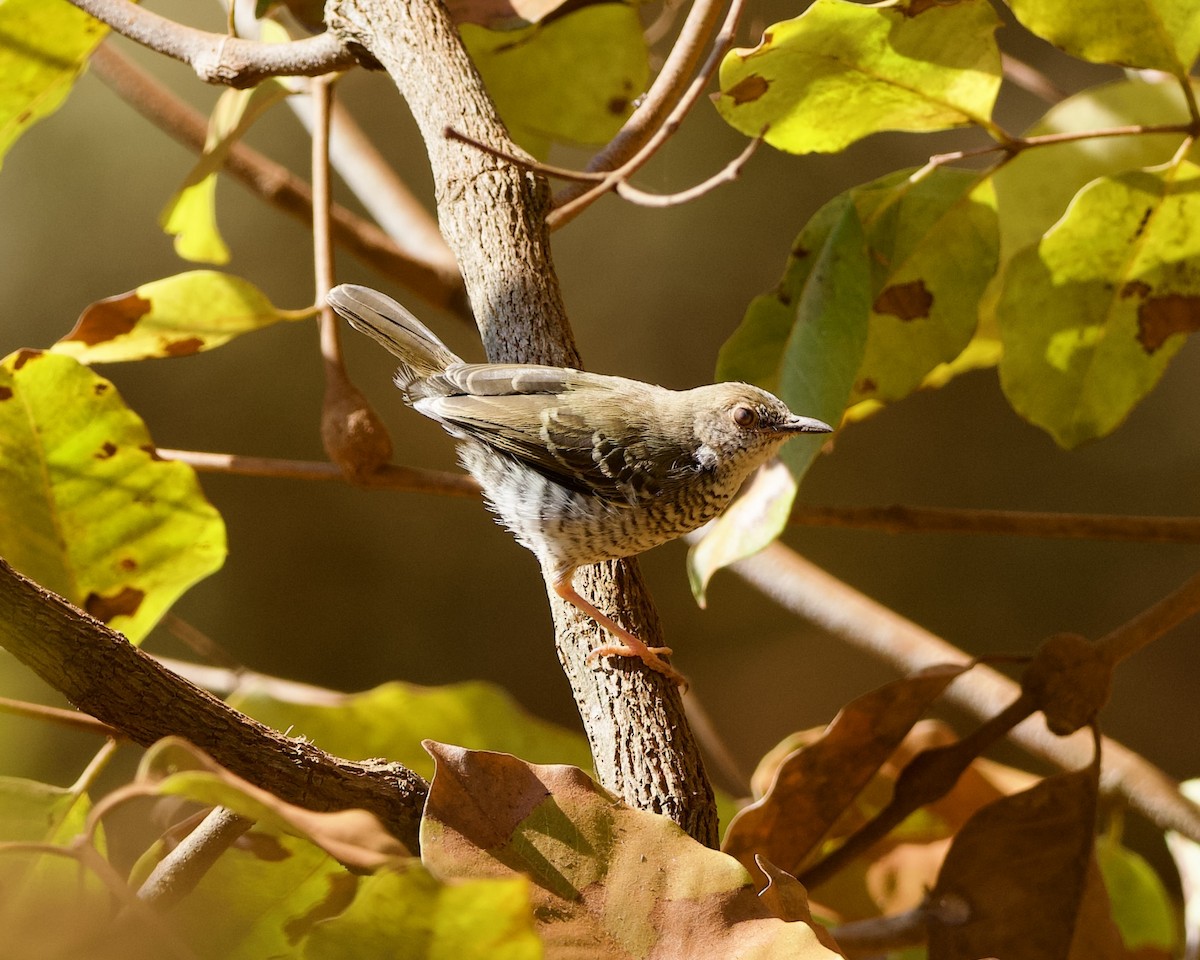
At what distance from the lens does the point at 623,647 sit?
3.13 feet

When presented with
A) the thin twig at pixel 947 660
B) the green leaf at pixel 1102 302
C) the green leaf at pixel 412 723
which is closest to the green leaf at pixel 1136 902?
the thin twig at pixel 947 660

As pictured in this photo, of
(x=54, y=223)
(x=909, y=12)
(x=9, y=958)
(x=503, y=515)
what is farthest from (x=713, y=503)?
(x=54, y=223)

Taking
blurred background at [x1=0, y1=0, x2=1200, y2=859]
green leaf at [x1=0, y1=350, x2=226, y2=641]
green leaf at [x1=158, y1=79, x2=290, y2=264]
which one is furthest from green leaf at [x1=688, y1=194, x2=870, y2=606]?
blurred background at [x1=0, y1=0, x2=1200, y2=859]

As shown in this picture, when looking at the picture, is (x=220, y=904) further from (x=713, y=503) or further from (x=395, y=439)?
(x=395, y=439)

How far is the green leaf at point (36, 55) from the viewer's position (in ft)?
3.78

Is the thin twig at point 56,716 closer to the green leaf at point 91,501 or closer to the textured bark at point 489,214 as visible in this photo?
the green leaf at point 91,501

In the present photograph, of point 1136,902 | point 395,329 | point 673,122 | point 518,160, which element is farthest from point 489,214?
point 1136,902

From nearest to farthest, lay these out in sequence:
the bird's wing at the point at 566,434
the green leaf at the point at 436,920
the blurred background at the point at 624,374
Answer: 1. the green leaf at the point at 436,920
2. the bird's wing at the point at 566,434
3. the blurred background at the point at 624,374

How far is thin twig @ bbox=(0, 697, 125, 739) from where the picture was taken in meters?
0.74

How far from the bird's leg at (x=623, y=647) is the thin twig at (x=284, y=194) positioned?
0.55 metres

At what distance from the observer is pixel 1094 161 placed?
1.19 m

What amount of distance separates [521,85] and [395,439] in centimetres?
166

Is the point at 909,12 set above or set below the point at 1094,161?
below

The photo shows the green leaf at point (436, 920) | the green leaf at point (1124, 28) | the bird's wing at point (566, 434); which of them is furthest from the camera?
the bird's wing at point (566, 434)
